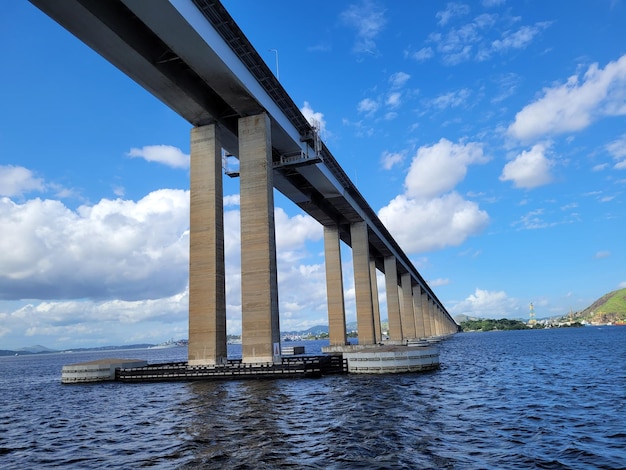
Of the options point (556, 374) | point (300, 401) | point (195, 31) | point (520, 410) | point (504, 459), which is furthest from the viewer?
point (556, 374)

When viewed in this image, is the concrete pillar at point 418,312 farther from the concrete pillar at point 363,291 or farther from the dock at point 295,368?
the dock at point 295,368

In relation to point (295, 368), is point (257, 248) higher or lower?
higher

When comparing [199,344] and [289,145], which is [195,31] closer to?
[289,145]

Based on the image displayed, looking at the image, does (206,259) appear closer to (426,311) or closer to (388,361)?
(388,361)

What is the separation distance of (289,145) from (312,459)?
41.3 meters

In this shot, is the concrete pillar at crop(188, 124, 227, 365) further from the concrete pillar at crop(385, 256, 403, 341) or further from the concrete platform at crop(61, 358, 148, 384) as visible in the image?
the concrete pillar at crop(385, 256, 403, 341)

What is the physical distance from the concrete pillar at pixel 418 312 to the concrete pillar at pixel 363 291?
6405 cm

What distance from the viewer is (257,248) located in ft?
134

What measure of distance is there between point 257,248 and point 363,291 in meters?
41.6

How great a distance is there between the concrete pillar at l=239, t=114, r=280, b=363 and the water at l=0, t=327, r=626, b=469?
8.12 metres

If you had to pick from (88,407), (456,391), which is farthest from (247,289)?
(456,391)

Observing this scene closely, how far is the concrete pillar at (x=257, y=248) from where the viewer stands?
39.7m

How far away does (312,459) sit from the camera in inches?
523

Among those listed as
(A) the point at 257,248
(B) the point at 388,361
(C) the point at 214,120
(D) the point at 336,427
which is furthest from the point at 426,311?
(D) the point at 336,427
